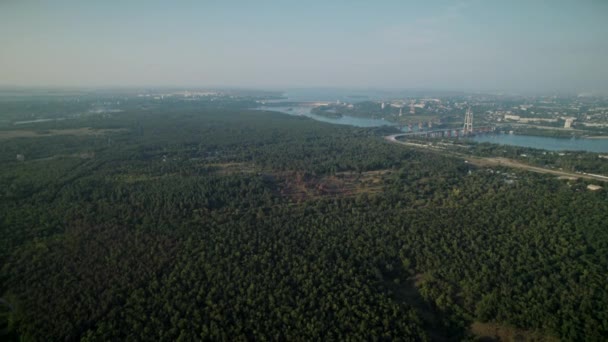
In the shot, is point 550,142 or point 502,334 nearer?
point 502,334

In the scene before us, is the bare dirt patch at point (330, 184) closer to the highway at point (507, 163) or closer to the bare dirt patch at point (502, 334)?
the highway at point (507, 163)

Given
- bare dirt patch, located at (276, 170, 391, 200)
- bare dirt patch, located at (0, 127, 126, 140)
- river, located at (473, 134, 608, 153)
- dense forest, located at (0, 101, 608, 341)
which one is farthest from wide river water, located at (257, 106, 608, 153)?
bare dirt patch, located at (0, 127, 126, 140)

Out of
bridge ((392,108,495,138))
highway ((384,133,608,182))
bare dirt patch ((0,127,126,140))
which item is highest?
bare dirt patch ((0,127,126,140))

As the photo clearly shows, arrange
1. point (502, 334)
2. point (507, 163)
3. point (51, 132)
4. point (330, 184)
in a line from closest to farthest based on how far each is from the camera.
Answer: point (502, 334) < point (330, 184) < point (507, 163) < point (51, 132)

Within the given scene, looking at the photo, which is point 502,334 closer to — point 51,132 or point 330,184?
point 330,184

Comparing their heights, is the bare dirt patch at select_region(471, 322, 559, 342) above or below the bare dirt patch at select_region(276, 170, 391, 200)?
below

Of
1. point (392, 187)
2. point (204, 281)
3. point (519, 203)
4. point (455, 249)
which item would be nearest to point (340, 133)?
point (392, 187)

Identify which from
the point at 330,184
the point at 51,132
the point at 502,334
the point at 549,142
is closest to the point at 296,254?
the point at 502,334

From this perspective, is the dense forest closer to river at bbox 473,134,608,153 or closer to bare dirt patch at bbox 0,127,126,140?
bare dirt patch at bbox 0,127,126,140

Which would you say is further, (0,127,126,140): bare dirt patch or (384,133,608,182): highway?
(0,127,126,140): bare dirt patch
